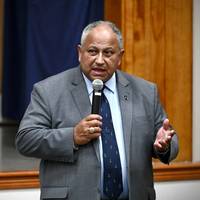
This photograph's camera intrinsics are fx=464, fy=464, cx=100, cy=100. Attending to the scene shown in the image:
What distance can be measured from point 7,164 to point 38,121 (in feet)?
6.33

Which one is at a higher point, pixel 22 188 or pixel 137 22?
pixel 137 22

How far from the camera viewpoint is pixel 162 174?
3.34 meters

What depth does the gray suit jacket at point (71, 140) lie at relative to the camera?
1906 millimetres

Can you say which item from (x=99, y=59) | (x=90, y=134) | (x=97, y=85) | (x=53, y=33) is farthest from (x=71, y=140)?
(x=53, y=33)

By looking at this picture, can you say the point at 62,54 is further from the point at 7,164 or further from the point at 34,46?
the point at 7,164

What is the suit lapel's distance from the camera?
6.59 feet

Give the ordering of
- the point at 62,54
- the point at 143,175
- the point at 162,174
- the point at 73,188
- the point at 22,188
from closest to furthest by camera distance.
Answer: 1. the point at 73,188
2. the point at 143,175
3. the point at 22,188
4. the point at 162,174
5. the point at 62,54

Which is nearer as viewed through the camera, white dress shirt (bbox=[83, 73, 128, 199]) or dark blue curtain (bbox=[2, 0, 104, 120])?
white dress shirt (bbox=[83, 73, 128, 199])

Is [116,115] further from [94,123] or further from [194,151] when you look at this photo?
[194,151]

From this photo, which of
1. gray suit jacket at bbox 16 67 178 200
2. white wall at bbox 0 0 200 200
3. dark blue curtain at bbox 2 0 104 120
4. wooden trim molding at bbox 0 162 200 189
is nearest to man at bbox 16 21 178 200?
gray suit jacket at bbox 16 67 178 200

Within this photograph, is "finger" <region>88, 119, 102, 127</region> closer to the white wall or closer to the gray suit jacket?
the gray suit jacket

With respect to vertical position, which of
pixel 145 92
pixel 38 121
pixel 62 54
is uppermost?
pixel 62 54

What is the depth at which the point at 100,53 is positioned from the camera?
1964mm

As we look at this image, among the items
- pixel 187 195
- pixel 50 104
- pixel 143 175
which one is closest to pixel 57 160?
pixel 50 104
